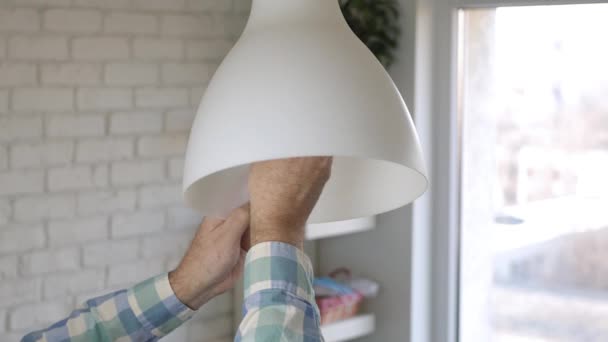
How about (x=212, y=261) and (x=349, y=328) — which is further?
(x=349, y=328)

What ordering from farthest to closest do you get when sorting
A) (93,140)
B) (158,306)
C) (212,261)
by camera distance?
1. (93,140)
2. (158,306)
3. (212,261)

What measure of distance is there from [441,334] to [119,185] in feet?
4.16

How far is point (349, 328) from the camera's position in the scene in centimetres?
278

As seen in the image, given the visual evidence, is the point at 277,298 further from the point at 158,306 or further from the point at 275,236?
the point at 158,306

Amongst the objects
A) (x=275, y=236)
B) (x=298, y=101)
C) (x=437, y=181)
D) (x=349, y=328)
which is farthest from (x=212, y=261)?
(x=437, y=181)

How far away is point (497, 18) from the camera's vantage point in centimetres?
270

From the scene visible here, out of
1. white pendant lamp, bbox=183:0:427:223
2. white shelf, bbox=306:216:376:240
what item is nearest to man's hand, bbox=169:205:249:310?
white pendant lamp, bbox=183:0:427:223

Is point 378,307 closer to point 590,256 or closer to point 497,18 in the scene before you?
point 590,256

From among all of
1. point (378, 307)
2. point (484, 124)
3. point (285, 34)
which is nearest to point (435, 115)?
point (484, 124)

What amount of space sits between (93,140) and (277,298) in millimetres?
1688

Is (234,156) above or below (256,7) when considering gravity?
below

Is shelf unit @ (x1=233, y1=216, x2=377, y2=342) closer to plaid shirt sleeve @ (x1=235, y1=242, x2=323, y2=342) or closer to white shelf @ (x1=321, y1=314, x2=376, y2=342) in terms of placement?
white shelf @ (x1=321, y1=314, x2=376, y2=342)

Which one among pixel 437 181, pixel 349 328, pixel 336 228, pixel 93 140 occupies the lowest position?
pixel 349 328

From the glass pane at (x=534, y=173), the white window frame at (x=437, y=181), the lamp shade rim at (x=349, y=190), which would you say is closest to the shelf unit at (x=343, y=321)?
the white window frame at (x=437, y=181)
